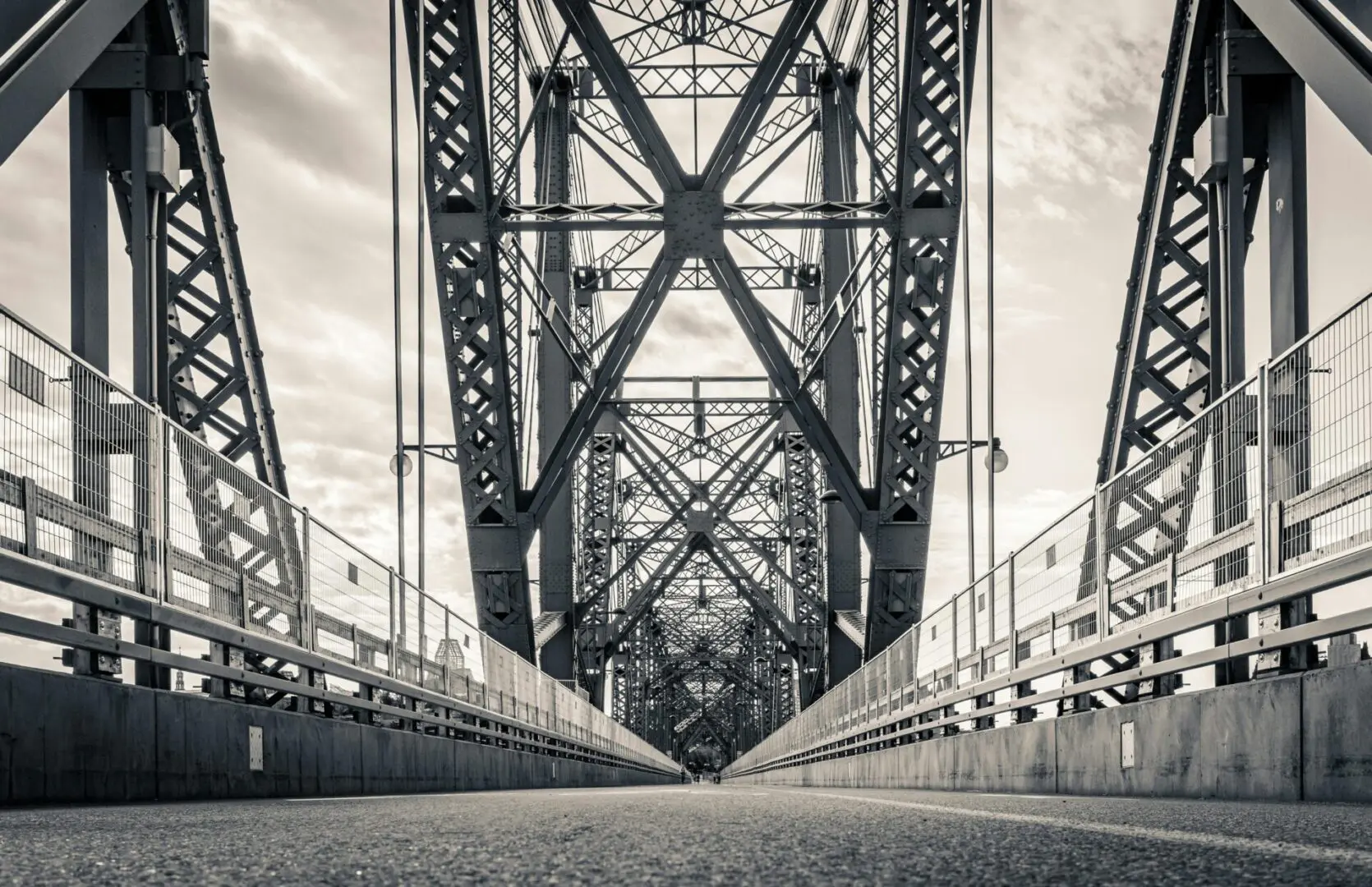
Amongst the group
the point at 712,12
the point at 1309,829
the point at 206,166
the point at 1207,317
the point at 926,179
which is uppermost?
the point at 712,12

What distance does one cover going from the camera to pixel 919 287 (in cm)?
1842

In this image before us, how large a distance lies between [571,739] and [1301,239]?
53.2 ft

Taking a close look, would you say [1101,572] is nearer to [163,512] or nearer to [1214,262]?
[1214,262]

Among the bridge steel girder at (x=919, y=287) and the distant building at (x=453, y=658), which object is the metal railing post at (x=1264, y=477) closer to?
the distant building at (x=453, y=658)

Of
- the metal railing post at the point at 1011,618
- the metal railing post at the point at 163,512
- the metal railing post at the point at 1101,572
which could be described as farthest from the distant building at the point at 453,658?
the metal railing post at the point at 1101,572

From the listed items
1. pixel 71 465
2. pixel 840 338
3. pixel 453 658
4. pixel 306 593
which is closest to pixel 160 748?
pixel 71 465

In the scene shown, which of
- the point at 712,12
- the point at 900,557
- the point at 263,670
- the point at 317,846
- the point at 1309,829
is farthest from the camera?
the point at 712,12

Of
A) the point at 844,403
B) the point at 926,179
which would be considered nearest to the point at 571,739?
the point at 844,403

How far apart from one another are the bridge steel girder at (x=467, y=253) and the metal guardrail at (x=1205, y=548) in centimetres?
766

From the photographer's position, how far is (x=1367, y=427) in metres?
5.81

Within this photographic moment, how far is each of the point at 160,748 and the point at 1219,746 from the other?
4508 mm

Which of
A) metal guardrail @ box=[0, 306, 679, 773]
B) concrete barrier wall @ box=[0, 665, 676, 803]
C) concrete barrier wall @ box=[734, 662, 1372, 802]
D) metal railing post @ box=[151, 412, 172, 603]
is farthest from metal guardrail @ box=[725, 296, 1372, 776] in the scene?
metal railing post @ box=[151, 412, 172, 603]

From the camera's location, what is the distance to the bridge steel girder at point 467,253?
17.6 metres

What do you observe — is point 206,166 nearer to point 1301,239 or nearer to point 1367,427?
point 1301,239
